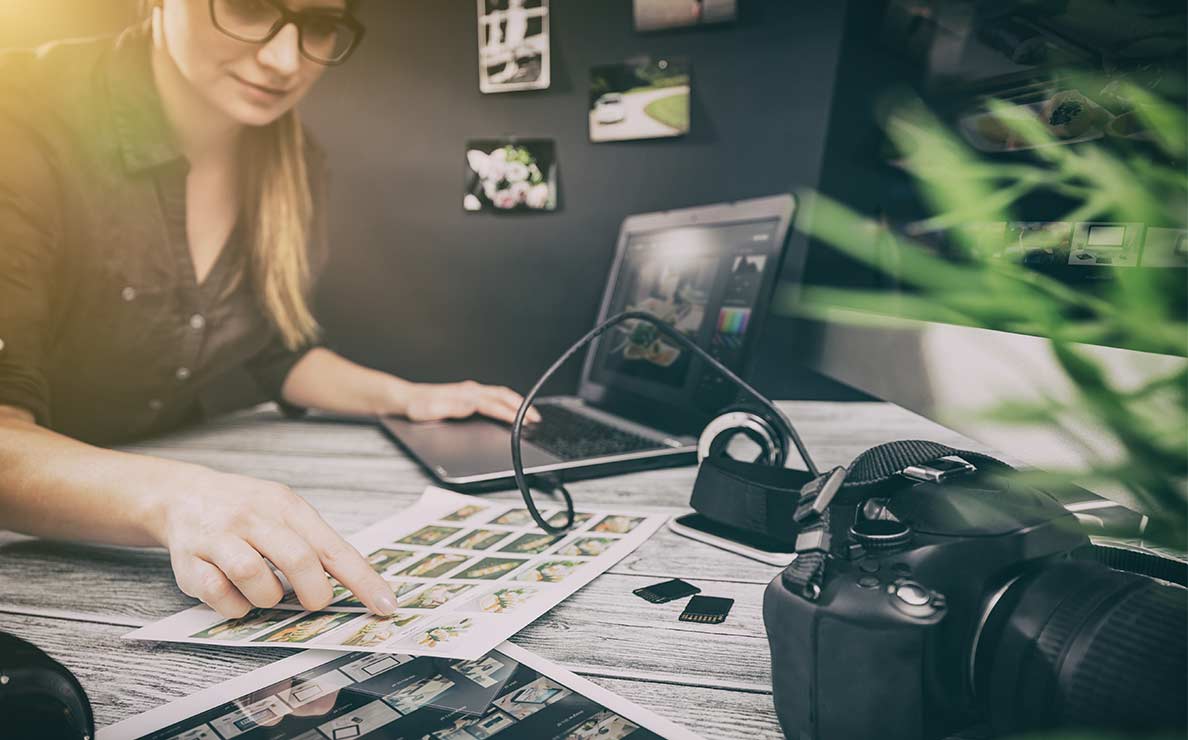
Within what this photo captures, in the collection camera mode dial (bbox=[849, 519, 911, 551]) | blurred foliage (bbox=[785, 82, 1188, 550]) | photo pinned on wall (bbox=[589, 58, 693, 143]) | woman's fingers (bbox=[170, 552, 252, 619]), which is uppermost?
photo pinned on wall (bbox=[589, 58, 693, 143])

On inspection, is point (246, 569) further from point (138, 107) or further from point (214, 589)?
point (138, 107)

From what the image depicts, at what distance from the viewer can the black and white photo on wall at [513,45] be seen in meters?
1.22

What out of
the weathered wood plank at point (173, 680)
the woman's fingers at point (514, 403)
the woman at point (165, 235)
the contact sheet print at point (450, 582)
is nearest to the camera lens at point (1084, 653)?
the weathered wood plank at point (173, 680)

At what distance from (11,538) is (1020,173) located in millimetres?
760

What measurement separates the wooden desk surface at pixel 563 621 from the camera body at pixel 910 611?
0.05 meters

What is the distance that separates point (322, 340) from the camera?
1350mm

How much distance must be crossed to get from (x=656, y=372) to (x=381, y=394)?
411 millimetres

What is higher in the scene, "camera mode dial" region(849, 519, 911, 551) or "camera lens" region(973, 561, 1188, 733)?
"camera mode dial" region(849, 519, 911, 551)

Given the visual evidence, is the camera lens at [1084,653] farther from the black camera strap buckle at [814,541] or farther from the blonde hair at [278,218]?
the blonde hair at [278,218]

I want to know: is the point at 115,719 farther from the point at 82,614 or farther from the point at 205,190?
the point at 205,190

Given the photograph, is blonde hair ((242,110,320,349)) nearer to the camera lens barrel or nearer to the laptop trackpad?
the laptop trackpad

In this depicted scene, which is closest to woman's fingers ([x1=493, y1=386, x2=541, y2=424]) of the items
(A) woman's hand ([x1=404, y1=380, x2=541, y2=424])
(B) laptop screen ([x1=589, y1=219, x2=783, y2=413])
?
(A) woman's hand ([x1=404, y1=380, x2=541, y2=424])

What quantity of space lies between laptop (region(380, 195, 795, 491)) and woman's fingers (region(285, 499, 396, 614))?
10.1 inches

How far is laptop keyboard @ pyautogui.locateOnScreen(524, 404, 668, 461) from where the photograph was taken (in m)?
0.82
